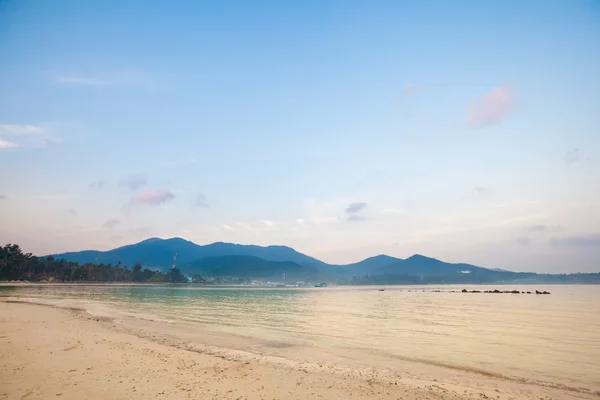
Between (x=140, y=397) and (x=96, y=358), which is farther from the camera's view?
(x=96, y=358)

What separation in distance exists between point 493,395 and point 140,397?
45.4 ft

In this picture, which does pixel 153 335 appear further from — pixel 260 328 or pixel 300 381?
pixel 300 381

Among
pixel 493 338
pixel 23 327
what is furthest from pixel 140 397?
pixel 493 338

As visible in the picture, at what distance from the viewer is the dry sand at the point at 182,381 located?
486 inches

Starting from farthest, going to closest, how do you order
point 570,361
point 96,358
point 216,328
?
1. point 216,328
2. point 570,361
3. point 96,358

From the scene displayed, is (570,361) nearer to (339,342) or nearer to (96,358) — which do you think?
(339,342)

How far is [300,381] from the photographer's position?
14570 millimetres

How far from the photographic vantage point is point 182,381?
542 inches

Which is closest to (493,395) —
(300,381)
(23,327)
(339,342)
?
(300,381)

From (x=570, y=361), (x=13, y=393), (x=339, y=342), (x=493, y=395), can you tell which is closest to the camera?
(x=13, y=393)

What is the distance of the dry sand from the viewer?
40.5ft

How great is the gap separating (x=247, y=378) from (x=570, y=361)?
19.5 m

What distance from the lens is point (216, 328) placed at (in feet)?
109

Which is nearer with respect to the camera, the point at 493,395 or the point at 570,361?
the point at 493,395
